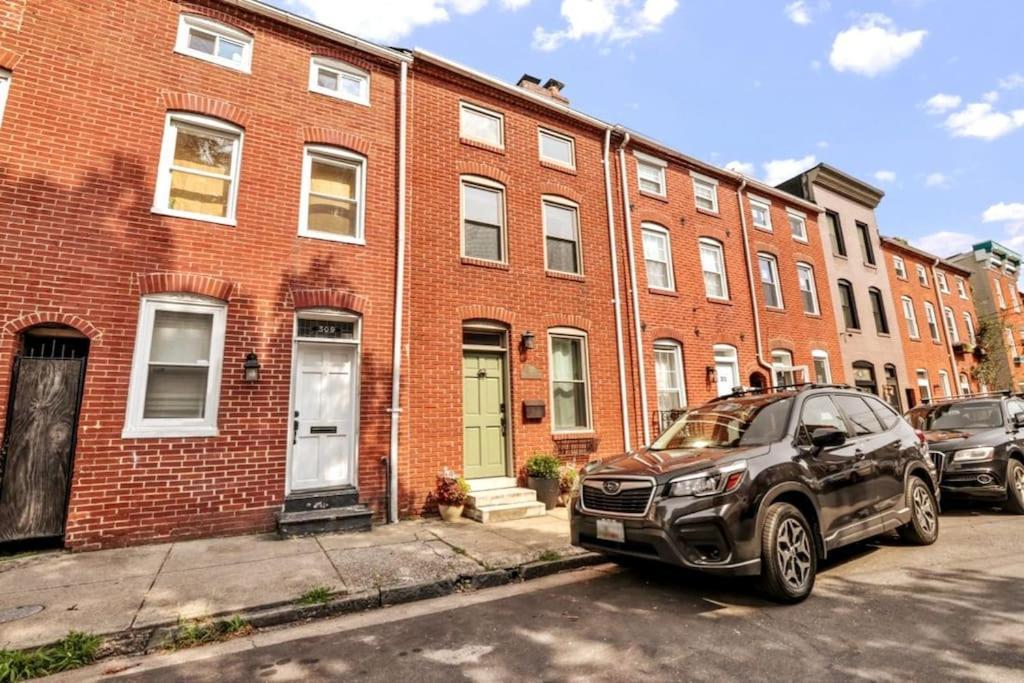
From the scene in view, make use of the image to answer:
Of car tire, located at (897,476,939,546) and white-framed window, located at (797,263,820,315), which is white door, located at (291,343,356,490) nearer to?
car tire, located at (897,476,939,546)

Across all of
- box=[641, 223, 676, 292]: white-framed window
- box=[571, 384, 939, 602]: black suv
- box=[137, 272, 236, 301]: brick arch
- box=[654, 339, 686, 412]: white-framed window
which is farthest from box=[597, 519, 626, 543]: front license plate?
box=[641, 223, 676, 292]: white-framed window

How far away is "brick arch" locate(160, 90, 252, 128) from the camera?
7.34 meters

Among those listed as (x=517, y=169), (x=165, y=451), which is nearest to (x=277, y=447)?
(x=165, y=451)

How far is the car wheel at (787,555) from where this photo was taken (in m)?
4.08

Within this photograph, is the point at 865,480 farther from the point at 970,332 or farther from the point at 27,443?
the point at 970,332

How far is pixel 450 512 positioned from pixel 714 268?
996 centimetres

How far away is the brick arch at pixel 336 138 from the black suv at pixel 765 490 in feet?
22.4

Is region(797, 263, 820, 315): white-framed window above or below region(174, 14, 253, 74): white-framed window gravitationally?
below

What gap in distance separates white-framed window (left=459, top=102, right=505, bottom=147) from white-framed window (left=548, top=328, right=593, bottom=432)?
436 centimetres

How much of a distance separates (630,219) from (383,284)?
21.2ft

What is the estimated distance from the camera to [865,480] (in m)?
5.12

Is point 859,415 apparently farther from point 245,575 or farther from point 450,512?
point 245,575

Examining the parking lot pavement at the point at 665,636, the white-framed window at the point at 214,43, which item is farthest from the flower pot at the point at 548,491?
the white-framed window at the point at 214,43

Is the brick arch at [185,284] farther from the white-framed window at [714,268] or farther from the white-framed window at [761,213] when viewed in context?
the white-framed window at [761,213]
